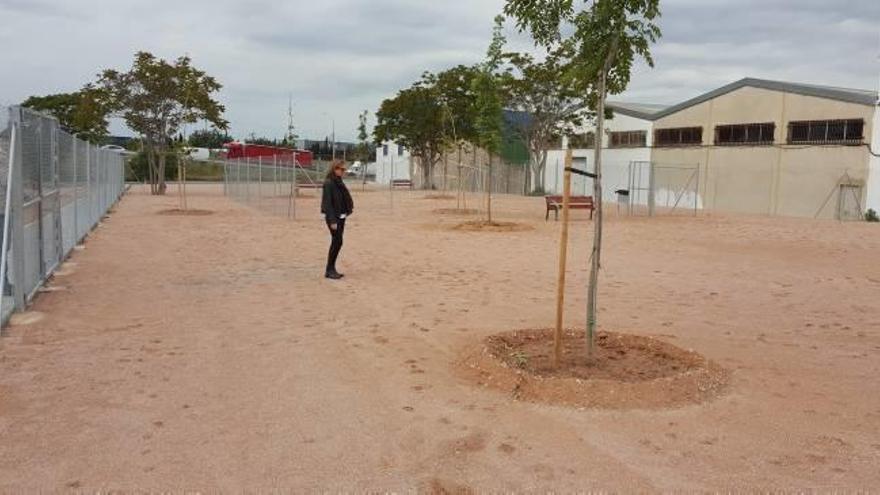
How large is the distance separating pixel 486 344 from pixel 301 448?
2531 millimetres

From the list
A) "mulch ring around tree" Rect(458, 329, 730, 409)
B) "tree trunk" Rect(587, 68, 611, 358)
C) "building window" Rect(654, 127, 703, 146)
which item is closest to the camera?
"mulch ring around tree" Rect(458, 329, 730, 409)

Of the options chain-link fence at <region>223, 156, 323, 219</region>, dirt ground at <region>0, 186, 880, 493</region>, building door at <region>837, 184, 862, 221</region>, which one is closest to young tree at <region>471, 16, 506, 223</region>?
chain-link fence at <region>223, 156, 323, 219</region>

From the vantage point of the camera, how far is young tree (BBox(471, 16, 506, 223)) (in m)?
19.7

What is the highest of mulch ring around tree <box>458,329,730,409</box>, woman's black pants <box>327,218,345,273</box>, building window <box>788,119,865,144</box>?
building window <box>788,119,865,144</box>

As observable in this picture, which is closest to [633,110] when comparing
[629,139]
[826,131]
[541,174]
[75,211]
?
[629,139]

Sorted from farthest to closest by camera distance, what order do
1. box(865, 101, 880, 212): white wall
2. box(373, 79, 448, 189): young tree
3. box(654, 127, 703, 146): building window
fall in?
box(373, 79, 448, 189): young tree → box(654, 127, 703, 146): building window → box(865, 101, 880, 212): white wall

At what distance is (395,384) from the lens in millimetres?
5602

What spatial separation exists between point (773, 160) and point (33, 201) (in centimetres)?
3129

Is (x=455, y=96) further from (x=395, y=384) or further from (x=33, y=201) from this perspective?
(x=395, y=384)

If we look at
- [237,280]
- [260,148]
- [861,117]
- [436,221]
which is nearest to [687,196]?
[861,117]

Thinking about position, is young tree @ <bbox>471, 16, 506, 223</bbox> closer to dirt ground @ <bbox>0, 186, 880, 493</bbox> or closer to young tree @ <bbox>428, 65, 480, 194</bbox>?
dirt ground @ <bbox>0, 186, 880, 493</bbox>

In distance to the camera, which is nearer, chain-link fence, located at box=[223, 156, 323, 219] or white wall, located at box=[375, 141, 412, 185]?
chain-link fence, located at box=[223, 156, 323, 219]

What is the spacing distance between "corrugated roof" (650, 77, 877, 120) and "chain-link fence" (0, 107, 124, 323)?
93.2 ft

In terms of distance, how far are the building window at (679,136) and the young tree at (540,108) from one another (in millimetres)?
4230
